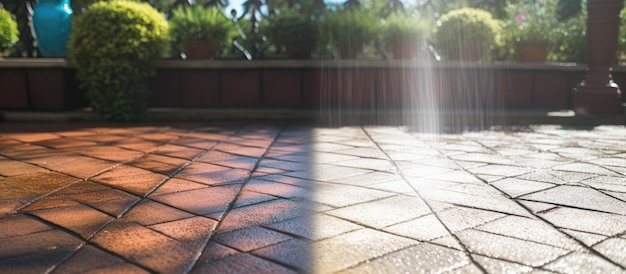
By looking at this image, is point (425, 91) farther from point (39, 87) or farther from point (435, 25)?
point (39, 87)

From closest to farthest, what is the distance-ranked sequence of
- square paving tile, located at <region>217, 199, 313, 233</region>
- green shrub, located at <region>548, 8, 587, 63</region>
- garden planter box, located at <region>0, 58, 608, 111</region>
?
square paving tile, located at <region>217, 199, 313, 233</region> < garden planter box, located at <region>0, 58, 608, 111</region> < green shrub, located at <region>548, 8, 587, 63</region>

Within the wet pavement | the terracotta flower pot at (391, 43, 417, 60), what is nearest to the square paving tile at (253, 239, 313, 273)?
the wet pavement

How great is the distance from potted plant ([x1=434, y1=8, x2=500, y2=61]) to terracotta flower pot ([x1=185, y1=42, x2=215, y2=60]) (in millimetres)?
2542

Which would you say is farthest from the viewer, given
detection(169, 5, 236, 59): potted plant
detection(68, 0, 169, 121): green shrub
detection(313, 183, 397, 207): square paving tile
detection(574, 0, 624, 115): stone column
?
detection(169, 5, 236, 59): potted plant

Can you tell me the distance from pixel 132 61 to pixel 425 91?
3135 millimetres

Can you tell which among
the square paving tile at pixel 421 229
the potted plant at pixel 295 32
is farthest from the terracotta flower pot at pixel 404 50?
the square paving tile at pixel 421 229

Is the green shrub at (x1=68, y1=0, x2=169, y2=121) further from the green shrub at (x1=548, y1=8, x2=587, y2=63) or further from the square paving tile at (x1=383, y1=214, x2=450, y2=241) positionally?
the green shrub at (x1=548, y1=8, x2=587, y2=63)

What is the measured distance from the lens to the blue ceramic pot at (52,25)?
18.2ft

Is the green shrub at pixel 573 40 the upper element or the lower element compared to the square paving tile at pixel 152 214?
upper

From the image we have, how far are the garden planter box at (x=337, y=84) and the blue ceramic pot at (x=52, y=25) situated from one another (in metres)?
0.37

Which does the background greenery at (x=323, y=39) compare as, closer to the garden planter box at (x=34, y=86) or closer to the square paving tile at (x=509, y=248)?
the garden planter box at (x=34, y=86)

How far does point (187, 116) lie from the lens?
218 inches

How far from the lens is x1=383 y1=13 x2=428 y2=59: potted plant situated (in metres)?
5.78

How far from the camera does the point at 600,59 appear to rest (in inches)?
208
